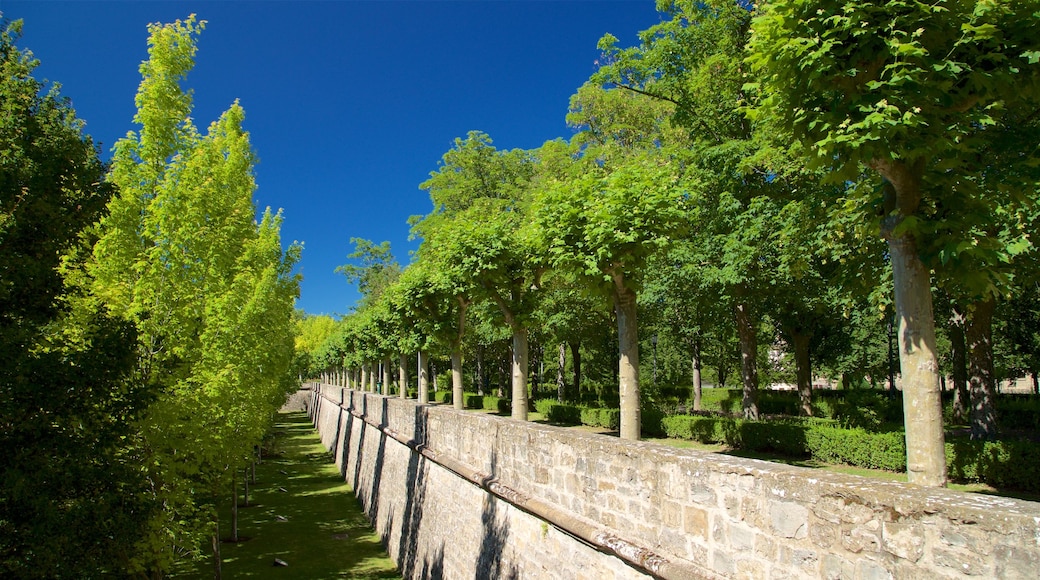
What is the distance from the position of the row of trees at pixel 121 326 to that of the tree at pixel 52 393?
0.02m

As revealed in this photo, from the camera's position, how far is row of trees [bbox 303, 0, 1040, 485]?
516 centimetres

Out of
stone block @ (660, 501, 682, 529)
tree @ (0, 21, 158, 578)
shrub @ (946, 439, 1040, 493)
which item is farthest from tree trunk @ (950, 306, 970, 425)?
tree @ (0, 21, 158, 578)

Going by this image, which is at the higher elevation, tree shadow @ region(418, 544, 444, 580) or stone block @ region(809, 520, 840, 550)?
stone block @ region(809, 520, 840, 550)

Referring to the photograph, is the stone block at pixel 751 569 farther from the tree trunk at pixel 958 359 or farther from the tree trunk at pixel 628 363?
the tree trunk at pixel 958 359

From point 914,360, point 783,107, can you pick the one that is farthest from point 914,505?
point 783,107

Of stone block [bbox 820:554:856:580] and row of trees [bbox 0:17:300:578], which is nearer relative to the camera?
stone block [bbox 820:554:856:580]

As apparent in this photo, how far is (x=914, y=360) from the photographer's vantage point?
5.39 m

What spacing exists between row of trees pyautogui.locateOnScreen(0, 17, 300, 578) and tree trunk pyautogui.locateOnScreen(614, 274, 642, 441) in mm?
6065

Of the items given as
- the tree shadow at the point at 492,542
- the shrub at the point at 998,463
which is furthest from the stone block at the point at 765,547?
the shrub at the point at 998,463

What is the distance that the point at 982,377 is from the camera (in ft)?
39.1

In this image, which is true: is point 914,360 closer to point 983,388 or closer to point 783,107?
point 783,107

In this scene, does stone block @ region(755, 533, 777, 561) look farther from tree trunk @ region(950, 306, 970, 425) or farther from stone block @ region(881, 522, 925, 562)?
tree trunk @ region(950, 306, 970, 425)

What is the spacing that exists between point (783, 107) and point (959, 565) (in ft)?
15.1

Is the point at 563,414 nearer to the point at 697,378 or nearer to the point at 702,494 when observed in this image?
the point at 697,378
